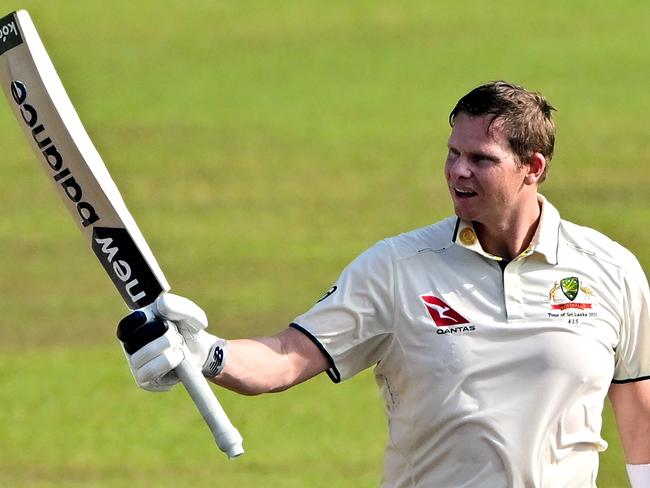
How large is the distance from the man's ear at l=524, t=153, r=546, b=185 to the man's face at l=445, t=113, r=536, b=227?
70mm

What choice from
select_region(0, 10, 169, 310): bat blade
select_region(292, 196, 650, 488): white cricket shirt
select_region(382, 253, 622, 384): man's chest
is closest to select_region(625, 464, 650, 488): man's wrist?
select_region(292, 196, 650, 488): white cricket shirt

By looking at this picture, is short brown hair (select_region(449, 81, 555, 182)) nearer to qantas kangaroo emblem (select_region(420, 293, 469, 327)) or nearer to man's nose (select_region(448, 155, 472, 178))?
man's nose (select_region(448, 155, 472, 178))

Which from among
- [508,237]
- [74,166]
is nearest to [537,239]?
[508,237]

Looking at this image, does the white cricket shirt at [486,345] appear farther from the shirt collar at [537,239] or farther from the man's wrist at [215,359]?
the man's wrist at [215,359]

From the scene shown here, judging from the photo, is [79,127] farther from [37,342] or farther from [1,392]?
[37,342]

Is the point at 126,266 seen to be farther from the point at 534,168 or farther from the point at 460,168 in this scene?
the point at 534,168

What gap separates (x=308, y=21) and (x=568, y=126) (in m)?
7.11

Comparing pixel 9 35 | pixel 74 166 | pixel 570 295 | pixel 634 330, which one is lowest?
pixel 634 330

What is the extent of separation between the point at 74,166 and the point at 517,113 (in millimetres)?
1463

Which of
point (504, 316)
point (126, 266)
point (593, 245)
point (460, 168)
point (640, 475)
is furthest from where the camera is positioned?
point (640, 475)

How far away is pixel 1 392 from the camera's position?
1427cm

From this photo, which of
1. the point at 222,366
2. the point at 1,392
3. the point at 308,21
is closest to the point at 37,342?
the point at 1,392

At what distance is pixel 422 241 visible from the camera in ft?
19.1

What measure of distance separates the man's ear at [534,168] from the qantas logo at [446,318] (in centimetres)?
51
